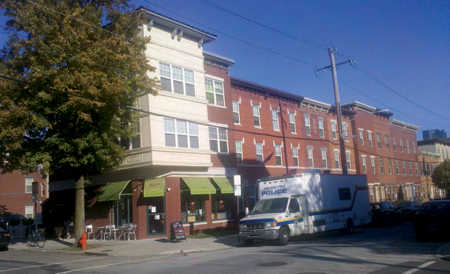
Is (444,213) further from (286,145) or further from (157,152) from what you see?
(286,145)

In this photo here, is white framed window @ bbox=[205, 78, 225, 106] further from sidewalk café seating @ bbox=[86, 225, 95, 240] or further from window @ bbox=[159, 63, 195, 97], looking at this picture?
sidewalk café seating @ bbox=[86, 225, 95, 240]

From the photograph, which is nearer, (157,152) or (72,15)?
(72,15)

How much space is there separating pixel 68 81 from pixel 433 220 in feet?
52.9

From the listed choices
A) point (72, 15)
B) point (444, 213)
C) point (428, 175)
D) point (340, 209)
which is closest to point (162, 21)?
point (72, 15)

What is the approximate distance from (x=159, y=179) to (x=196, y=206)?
3.75 metres

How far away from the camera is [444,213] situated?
615 inches

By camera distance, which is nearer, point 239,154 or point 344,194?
point 344,194

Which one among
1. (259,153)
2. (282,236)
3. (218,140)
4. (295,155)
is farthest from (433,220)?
(295,155)

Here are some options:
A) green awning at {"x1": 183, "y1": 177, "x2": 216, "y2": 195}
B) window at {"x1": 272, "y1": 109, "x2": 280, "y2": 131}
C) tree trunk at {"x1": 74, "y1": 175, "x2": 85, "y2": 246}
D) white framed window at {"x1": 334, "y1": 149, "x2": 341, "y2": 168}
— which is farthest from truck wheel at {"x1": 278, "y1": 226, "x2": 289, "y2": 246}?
white framed window at {"x1": 334, "y1": 149, "x2": 341, "y2": 168}

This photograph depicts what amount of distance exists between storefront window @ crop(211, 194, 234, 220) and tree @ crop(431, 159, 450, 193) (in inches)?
1493

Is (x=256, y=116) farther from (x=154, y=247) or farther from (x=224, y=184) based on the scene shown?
(x=154, y=247)

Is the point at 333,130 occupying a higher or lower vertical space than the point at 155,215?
higher

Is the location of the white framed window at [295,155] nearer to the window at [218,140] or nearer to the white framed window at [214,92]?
the window at [218,140]

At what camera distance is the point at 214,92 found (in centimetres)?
2747
